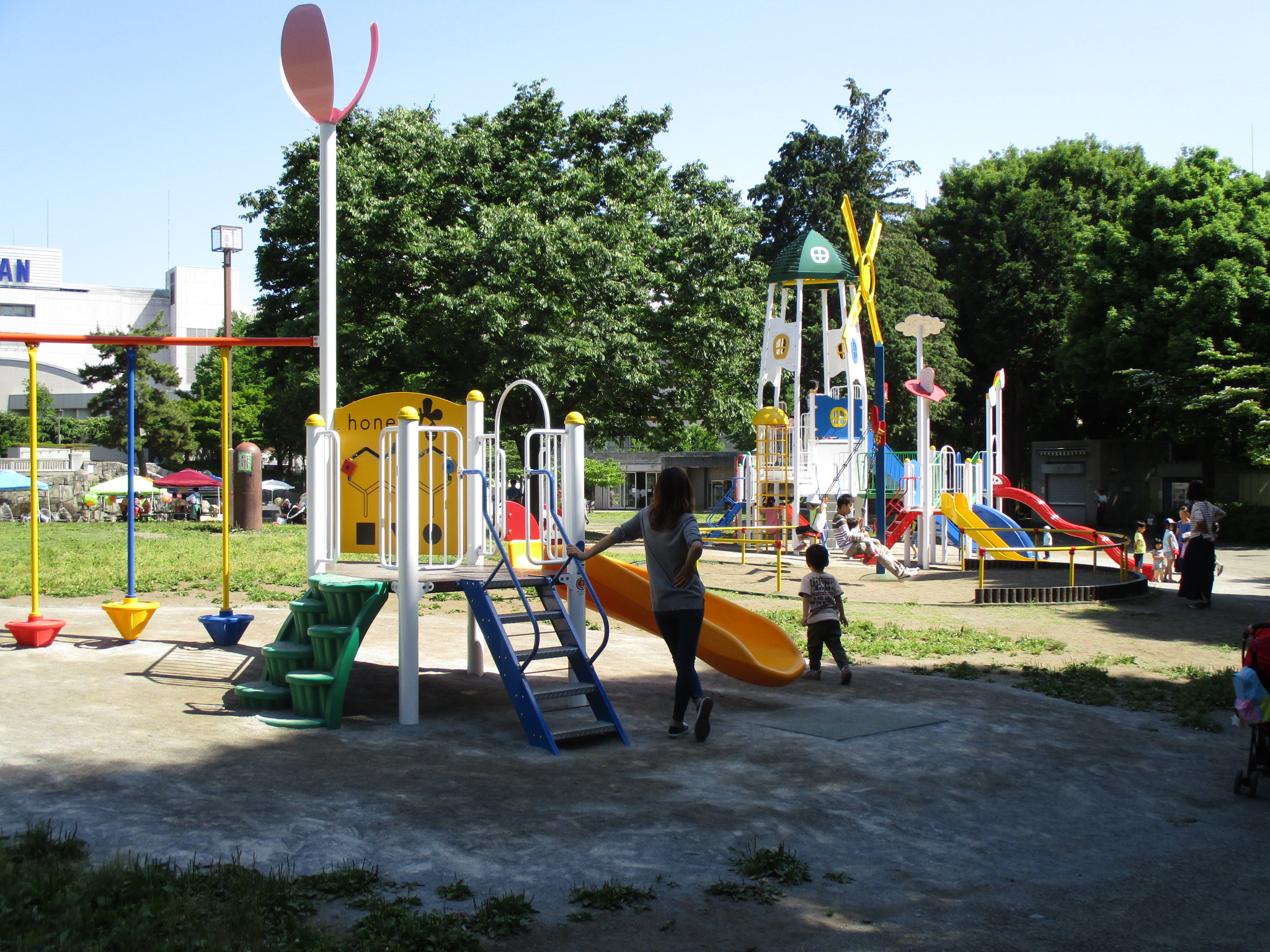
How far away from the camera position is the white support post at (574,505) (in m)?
8.20

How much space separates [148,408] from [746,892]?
193ft

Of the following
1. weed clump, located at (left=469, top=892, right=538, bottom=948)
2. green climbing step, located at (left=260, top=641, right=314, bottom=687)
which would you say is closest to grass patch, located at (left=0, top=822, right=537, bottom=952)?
weed clump, located at (left=469, top=892, right=538, bottom=948)

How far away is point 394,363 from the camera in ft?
93.4

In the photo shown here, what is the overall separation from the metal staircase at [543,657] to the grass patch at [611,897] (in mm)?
2421

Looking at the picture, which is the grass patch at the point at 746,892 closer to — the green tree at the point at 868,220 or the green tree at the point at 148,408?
the green tree at the point at 868,220

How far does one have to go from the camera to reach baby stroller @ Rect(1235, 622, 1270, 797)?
6012 millimetres

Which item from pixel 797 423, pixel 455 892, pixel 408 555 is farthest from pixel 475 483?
pixel 797 423

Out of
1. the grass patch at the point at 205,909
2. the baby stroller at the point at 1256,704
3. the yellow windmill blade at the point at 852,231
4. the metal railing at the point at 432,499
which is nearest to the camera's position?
the grass patch at the point at 205,909

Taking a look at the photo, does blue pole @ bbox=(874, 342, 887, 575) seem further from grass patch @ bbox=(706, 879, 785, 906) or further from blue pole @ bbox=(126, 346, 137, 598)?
grass patch @ bbox=(706, 879, 785, 906)

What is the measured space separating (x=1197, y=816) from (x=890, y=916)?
252 centimetres

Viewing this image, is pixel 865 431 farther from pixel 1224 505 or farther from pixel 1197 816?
pixel 1197 816

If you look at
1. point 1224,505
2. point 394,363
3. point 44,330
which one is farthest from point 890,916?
point 44,330

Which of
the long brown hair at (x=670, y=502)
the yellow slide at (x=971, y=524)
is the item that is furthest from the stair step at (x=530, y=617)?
the yellow slide at (x=971, y=524)

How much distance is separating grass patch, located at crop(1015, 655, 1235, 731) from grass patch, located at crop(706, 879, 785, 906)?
193 inches
